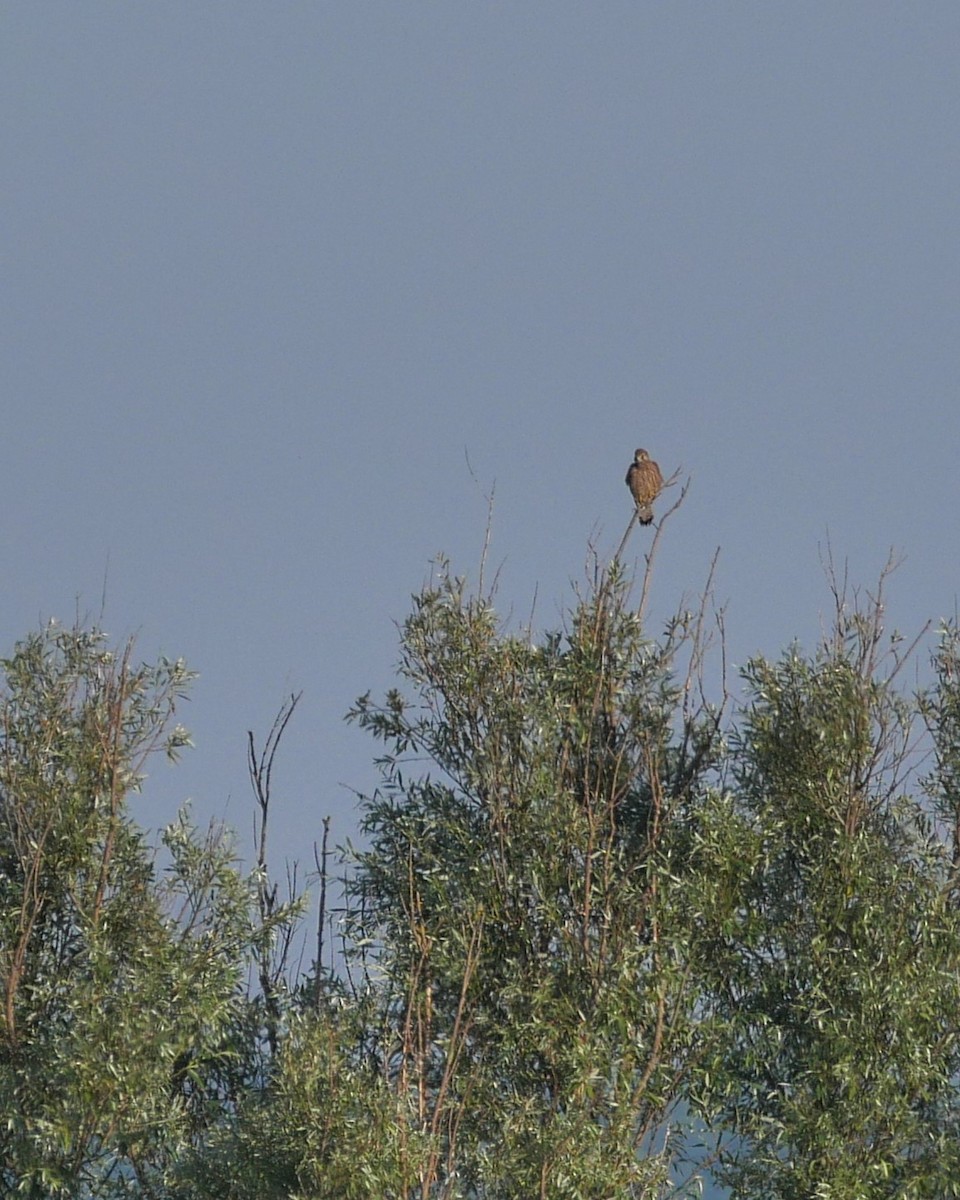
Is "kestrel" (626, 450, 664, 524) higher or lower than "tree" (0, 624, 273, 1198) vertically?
higher

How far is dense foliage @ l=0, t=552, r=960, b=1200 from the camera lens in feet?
55.9

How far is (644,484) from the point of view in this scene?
20125mm

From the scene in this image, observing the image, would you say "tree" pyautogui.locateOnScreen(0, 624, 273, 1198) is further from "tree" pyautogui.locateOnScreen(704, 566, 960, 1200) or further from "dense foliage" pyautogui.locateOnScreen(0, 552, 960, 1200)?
"tree" pyautogui.locateOnScreen(704, 566, 960, 1200)

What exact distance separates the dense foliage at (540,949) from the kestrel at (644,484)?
885mm

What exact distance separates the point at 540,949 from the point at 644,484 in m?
5.27

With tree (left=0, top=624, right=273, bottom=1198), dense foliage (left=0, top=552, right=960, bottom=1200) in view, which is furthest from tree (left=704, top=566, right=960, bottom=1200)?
tree (left=0, top=624, right=273, bottom=1198)

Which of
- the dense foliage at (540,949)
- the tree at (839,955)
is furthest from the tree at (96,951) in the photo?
the tree at (839,955)

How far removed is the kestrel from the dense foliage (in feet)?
2.90

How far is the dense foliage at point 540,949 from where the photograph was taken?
1705 centimetres

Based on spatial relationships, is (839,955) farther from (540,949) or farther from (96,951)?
(96,951)

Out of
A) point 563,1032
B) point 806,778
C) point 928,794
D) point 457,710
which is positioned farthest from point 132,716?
point 928,794

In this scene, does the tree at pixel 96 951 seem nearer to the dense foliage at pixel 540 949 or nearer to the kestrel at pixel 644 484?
the dense foliage at pixel 540 949

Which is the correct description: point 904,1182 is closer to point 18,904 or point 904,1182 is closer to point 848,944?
point 848,944

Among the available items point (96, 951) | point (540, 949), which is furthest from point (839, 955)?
point (96, 951)
